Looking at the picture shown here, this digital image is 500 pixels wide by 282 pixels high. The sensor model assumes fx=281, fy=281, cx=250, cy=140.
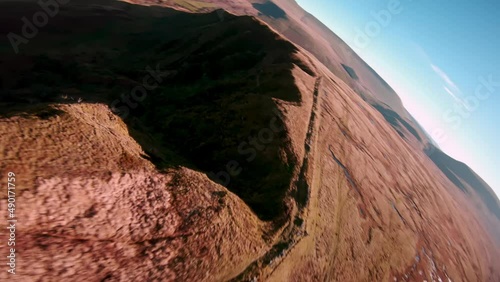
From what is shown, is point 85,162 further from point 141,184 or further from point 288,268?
point 288,268

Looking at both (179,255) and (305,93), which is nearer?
(179,255)

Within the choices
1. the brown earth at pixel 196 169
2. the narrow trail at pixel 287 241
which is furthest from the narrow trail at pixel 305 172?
the brown earth at pixel 196 169

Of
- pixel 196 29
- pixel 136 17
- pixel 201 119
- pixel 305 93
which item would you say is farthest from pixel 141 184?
pixel 136 17

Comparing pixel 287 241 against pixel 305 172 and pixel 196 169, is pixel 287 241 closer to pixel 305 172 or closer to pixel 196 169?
pixel 305 172

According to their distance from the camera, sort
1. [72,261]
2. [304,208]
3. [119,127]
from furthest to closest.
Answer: [304,208]
[119,127]
[72,261]

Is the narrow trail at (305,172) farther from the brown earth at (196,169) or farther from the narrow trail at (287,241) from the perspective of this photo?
the brown earth at (196,169)

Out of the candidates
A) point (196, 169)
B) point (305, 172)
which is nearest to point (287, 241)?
point (305, 172)

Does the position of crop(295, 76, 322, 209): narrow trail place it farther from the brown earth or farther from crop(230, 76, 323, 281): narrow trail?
the brown earth

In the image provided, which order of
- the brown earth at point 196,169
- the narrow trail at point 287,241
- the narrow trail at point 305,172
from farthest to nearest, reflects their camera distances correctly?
the narrow trail at point 305,172, the narrow trail at point 287,241, the brown earth at point 196,169

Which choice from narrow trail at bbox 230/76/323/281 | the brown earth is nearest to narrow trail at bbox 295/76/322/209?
narrow trail at bbox 230/76/323/281
